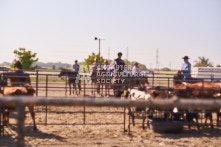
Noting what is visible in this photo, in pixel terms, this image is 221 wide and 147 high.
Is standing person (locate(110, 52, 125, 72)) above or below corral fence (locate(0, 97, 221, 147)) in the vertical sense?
above

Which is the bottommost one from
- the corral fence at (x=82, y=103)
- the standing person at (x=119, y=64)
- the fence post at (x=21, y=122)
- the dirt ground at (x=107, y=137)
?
the dirt ground at (x=107, y=137)

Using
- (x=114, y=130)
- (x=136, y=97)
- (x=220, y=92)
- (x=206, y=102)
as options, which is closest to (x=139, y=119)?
(x=136, y=97)

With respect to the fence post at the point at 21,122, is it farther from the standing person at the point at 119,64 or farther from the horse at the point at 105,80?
the standing person at the point at 119,64

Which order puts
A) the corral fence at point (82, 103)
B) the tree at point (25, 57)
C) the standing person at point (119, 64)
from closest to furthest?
the corral fence at point (82, 103)
the standing person at point (119, 64)
the tree at point (25, 57)

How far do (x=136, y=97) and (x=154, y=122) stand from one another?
3.67ft

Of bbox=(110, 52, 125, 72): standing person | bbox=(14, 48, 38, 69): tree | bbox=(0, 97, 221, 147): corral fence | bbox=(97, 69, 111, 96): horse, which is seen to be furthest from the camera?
bbox=(14, 48, 38, 69): tree

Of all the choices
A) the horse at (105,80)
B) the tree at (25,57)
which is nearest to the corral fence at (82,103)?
the horse at (105,80)

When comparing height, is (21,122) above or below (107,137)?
above

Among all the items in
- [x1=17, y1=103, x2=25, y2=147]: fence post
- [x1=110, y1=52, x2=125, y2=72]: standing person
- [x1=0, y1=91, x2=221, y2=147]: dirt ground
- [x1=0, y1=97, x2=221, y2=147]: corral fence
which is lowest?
[x1=0, y1=91, x2=221, y2=147]: dirt ground

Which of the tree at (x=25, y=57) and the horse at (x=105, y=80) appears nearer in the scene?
the horse at (x=105, y=80)

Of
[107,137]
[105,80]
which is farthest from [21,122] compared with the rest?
[105,80]

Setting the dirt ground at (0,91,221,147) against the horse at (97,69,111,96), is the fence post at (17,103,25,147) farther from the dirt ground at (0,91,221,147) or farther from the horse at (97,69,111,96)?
the horse at (97,69,111,96)

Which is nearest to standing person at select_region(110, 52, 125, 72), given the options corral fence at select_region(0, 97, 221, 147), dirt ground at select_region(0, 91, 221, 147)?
dirt ground at select_region(0, 91, 221, 147)

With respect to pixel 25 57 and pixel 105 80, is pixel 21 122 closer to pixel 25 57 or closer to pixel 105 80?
pixel 105 80
